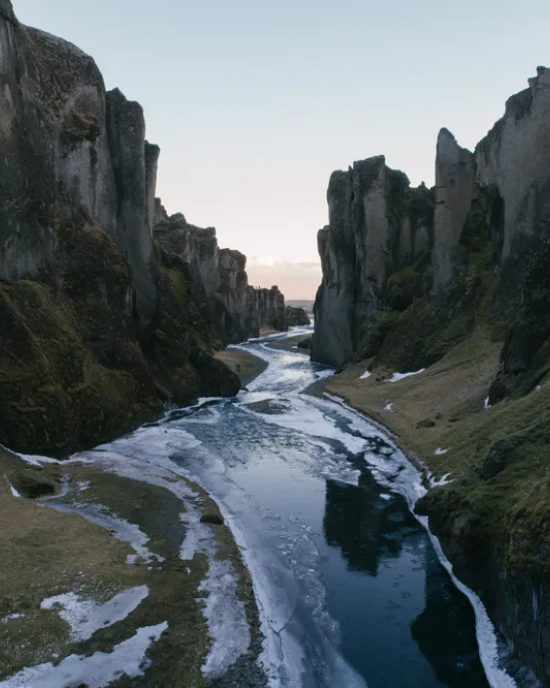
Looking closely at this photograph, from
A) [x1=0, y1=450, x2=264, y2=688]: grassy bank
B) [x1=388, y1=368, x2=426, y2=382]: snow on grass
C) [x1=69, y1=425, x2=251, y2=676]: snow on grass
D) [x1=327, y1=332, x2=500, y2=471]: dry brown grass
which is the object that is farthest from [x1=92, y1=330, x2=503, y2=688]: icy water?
[x1=388, y1=368, x2=426, y2=382]: snow on grass

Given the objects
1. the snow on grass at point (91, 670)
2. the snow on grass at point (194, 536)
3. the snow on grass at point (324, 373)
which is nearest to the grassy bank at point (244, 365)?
the snow on grass at point (324, 373)

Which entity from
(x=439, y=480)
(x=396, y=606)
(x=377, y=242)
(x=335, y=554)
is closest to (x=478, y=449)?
(x=439, y=480)

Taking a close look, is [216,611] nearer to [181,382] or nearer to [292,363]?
[181,382]

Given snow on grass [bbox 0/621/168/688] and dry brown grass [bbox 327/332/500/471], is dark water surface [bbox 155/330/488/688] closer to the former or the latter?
dry brown grass [bbox 327/332/500/471]

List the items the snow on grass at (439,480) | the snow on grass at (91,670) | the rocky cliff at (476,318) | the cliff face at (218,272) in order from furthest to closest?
the cliff face at (218,272)
the snow on grass at (439,480)
the rocky cliff at (476,318)
the snow on grass at (91,670)

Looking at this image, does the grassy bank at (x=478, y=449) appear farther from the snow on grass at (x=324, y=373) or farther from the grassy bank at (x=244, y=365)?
the grassy bank at (x=244, y=365)

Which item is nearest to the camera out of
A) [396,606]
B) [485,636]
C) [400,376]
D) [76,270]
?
[485,636]

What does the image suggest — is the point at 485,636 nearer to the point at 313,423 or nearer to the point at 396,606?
the point at 396,606
